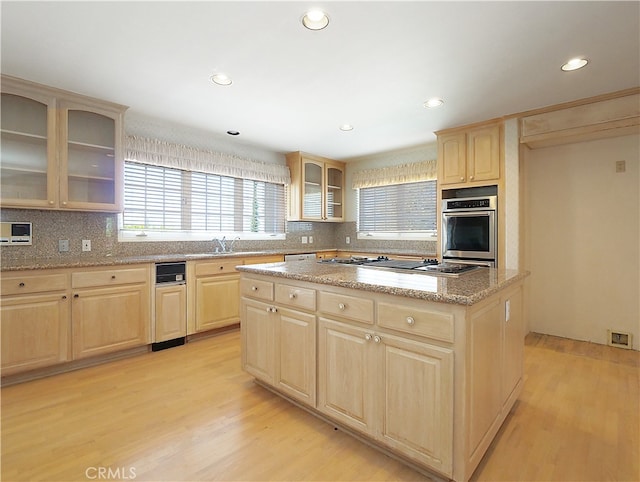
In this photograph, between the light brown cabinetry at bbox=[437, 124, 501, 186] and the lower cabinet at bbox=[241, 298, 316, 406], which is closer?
the lower cabinet at bbox=[241, 298, 316, 406]

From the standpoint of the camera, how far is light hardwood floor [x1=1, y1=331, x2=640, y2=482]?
1592mm

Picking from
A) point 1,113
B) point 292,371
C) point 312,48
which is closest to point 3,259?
point 1,113

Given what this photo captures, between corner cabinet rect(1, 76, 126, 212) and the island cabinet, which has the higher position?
corner cabinet rect(1, 76, 126, 212)

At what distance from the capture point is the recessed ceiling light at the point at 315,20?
1.87m

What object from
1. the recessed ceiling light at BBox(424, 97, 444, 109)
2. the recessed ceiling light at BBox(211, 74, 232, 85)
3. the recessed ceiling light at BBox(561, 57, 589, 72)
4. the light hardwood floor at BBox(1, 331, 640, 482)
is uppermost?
the recessed ceiling light at BBox(424, 97, 444, 109)

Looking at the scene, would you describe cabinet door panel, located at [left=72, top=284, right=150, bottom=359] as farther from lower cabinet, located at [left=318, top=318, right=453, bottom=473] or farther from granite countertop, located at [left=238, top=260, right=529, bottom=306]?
lower cabinet, located at [left=318, top=318, right=453, bottom=473]

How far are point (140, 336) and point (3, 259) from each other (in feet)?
4.15

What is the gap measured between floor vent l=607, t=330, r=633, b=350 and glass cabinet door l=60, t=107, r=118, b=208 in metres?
5.13

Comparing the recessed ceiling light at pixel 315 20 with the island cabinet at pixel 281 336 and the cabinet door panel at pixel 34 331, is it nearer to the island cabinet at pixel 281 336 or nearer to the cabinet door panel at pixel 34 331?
the island cabinet at pixel 281 336

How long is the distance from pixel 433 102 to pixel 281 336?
2.53 m

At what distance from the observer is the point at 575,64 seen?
2.40m

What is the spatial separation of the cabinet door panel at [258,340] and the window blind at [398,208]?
3176 millimetres

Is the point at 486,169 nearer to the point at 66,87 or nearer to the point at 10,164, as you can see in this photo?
the point at 66,87

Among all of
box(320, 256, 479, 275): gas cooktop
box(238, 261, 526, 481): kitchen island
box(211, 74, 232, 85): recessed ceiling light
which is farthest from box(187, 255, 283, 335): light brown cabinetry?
box(211, 74, 232, 85): recessed ceiling light
